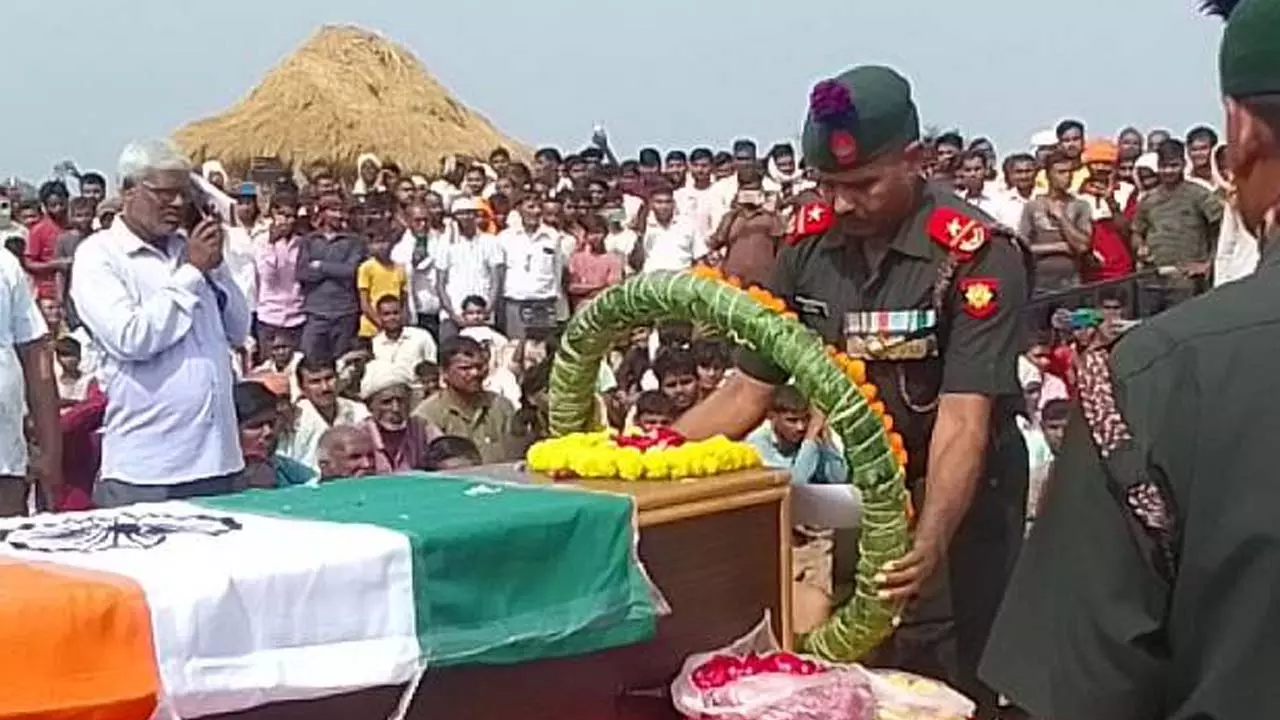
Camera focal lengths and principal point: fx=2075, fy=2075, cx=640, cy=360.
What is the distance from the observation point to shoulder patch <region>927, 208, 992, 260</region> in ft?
11.3

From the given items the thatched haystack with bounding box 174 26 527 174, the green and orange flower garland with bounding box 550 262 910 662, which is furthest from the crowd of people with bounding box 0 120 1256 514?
the thatched haystack with bounding box 174 26 527 174

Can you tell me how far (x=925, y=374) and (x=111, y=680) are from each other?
1.64 metres

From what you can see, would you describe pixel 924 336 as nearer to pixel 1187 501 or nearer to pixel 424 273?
pixel 1187 501

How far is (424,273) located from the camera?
1178cm

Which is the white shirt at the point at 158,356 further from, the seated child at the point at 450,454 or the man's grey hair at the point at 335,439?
the seated child at the point at 450,454

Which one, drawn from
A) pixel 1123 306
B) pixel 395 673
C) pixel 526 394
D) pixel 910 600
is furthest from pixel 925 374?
pixel 1123 306

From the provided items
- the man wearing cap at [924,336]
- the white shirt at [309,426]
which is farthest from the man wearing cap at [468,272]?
the man wearing cap at [924,336]

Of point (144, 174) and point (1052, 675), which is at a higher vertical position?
point (144, 174)

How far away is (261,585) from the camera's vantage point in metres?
2.53

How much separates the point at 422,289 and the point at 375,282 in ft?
2.50

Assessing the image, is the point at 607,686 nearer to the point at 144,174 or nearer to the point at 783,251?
→ the point at 783,251

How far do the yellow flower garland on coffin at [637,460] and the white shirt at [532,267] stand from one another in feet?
26.7

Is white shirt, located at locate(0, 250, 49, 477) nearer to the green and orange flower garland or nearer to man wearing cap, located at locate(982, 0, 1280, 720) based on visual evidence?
the green and orange flower garland

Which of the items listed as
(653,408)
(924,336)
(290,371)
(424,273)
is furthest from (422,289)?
(924,336)
